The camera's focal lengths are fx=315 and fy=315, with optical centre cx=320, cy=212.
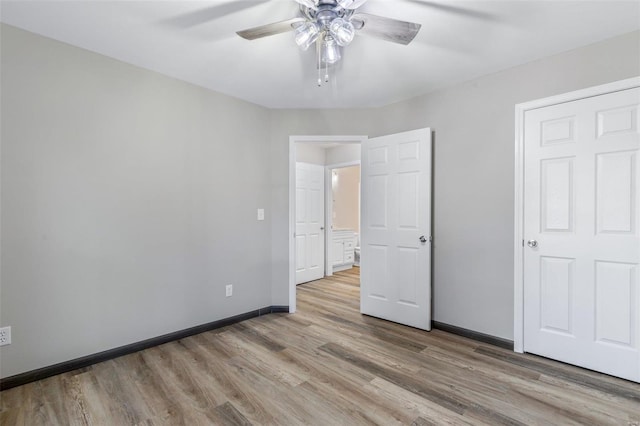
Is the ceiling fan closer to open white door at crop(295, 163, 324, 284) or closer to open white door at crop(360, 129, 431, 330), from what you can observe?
open white door at crop(360, 129, 431, 330)

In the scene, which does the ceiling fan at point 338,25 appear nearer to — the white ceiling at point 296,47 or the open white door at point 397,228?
the white ceiling at point 296,47

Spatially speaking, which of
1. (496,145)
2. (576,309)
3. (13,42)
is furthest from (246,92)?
(576,309)

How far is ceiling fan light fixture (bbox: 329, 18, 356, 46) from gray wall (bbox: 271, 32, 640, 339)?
5.60 feet

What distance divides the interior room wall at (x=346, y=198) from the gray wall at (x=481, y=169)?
3.51 metres

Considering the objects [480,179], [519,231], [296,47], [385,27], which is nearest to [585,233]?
[519,231]

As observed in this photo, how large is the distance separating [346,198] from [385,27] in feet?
17.8

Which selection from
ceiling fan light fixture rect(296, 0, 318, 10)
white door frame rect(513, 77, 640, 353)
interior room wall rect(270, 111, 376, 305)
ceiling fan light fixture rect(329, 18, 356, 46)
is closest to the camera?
ceiling fan light fixture rect(296, 0, 318, 10)

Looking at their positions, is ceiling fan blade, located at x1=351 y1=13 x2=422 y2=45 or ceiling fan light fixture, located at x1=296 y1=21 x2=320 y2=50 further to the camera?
ceiling fan light fixture, located at x1=296 y1=21 x2=320 y2=50

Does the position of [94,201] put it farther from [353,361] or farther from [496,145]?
[496,145]

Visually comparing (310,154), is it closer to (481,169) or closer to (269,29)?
(481,169)

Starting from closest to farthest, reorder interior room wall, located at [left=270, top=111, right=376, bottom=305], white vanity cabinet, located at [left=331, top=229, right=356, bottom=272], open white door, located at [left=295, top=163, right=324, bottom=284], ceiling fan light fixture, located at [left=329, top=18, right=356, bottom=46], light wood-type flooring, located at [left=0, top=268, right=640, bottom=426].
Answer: ceiling fan light fixture, located at [left=329, top=18, right=356, bottom=46] → light wood-type flooring, located at [left=0, top=268, right=640, bottom=426] → interior room wall, located at [left=270, top=111, right=376, bottom=305] → open white door, located at [left=295, top=163, right=324, bottom=284] → white vanity cabinet, located at [left=331, top=229, right=356, bottom=272]

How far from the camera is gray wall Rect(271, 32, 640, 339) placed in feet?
8.00

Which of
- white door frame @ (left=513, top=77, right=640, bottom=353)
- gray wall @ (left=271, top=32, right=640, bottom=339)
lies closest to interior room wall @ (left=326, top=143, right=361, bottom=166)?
gray wall @ (left=271, top=32, right=640, bottom=339)

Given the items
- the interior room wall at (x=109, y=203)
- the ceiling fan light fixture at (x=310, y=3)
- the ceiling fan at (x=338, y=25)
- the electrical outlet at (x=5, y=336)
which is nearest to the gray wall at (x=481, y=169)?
the ceiling fan at (x=338, y=25)
